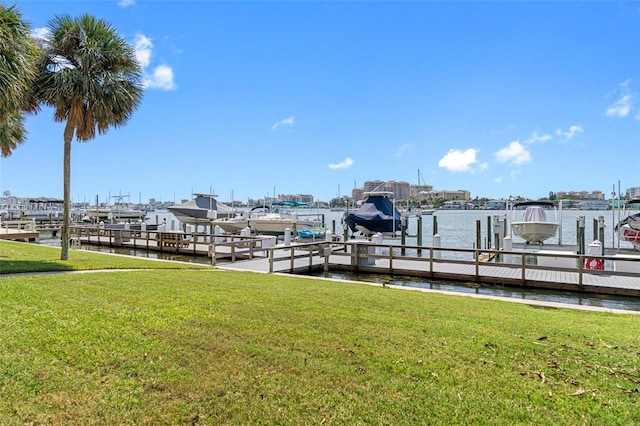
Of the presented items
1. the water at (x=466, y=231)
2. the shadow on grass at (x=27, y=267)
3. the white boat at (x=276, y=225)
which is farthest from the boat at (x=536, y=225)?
the shadow on grass at (x=27, y=267)

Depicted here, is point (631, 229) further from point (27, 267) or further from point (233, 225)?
point (27, 267)

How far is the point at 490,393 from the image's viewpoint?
385 cm

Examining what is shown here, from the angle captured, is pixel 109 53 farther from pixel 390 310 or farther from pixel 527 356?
pixel 527 356

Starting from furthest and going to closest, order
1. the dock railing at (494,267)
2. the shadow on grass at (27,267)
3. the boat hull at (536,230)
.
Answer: the boat hull at (536,230)
the dock railing at (494,267)
the shadow on grass at (27,267)

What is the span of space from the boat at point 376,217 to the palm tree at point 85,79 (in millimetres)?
20911

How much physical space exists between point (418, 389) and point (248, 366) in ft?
5.69

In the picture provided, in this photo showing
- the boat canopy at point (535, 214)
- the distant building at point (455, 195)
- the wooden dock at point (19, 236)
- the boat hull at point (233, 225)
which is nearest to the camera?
the boat canopy at point (535, 214)

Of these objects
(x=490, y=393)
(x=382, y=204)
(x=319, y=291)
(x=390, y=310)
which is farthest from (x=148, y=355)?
(x=382, y=204)

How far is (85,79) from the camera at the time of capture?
13188 mm

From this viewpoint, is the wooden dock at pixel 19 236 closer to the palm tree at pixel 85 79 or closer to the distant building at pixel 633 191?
the palm tree at pixel 85 79

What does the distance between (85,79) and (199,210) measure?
2442 centimetres

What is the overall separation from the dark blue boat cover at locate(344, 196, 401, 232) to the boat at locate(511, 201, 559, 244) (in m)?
9.84

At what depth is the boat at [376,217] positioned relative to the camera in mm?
32250

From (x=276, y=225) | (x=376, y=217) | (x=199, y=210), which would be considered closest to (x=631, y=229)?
(x=376, y=217)
